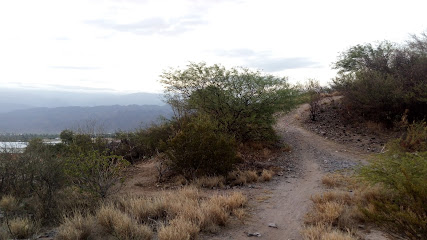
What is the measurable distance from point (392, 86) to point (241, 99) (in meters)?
9.80

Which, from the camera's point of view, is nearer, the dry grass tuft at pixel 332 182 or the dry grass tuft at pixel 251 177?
the dry grass tuft at pixel 332 182

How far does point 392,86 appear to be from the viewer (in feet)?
54.3

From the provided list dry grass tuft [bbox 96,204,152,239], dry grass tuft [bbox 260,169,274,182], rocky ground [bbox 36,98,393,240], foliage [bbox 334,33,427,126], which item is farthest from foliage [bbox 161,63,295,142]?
dry grass tuft [bbox 96,204,152,239]

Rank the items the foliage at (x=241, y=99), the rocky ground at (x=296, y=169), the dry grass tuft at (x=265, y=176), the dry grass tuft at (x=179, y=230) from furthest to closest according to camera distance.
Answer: the foliage at (x=241, y=99) < the dry grass tuft at (x=265, y=176) < the rocky ground at (x=296, y=169) < the dry grass tuft at (x=179, y=230)

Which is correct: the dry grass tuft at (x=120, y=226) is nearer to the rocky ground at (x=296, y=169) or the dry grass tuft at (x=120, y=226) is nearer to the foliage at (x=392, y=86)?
the rocky ground at (x=296, y=169)

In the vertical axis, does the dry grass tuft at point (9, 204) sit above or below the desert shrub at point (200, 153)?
below

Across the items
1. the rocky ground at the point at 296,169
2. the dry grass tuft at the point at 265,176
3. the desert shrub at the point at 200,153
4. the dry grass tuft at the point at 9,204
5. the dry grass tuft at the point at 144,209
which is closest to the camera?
the rocky ground at the point at 296,169

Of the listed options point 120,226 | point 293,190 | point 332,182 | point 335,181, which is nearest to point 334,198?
point 293,190

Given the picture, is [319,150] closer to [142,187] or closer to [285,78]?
[285,78]

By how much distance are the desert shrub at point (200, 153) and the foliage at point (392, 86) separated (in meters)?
11.8

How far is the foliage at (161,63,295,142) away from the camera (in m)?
13.8

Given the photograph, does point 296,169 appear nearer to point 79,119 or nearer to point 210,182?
point 210,182

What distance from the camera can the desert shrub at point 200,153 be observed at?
33.2 feet

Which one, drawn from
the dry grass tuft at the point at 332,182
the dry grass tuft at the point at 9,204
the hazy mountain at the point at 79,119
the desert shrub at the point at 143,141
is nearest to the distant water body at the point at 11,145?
the dry grass tuft at the point at 9,204
